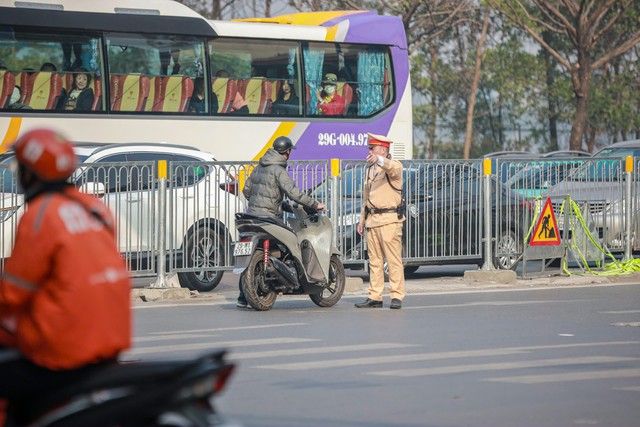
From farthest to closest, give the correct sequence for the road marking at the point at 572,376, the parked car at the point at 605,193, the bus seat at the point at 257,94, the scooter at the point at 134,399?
the bus seat at the point at 257,94, the parked car at the point at 605,193, the road marking at the point at 572,376, the scooter at the point at 134,399

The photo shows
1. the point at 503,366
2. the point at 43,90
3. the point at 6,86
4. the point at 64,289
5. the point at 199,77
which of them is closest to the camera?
the point at 64,289

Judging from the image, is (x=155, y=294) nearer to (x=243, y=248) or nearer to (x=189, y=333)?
(x=243, y=248)

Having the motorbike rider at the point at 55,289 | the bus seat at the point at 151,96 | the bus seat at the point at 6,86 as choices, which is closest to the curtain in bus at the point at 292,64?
the bus seat at the point at 151,96

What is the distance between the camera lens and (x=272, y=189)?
1423 centimetres

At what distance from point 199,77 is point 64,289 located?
19740 millimetres

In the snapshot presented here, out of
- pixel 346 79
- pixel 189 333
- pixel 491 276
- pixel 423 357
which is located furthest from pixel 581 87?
pixel 423 357

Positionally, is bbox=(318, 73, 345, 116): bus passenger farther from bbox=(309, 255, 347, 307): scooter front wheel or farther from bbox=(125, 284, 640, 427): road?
bbox=(309, 255, 347, 307): scooter front wheel

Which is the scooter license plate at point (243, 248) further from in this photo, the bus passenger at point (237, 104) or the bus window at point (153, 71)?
the bus passenger at point (237, 104)

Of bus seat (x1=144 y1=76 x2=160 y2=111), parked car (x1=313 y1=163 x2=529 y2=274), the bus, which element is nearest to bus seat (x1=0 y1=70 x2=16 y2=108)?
the bus

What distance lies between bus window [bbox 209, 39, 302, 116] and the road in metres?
9.39

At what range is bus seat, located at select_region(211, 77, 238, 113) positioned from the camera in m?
24.4

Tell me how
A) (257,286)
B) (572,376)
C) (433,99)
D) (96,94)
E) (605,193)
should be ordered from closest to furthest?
(572,376) → (257,286) → (605,193) → (96,94) → (433,99)

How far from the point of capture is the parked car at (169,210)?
52.0 ft

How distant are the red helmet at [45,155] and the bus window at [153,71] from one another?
18.3 m
